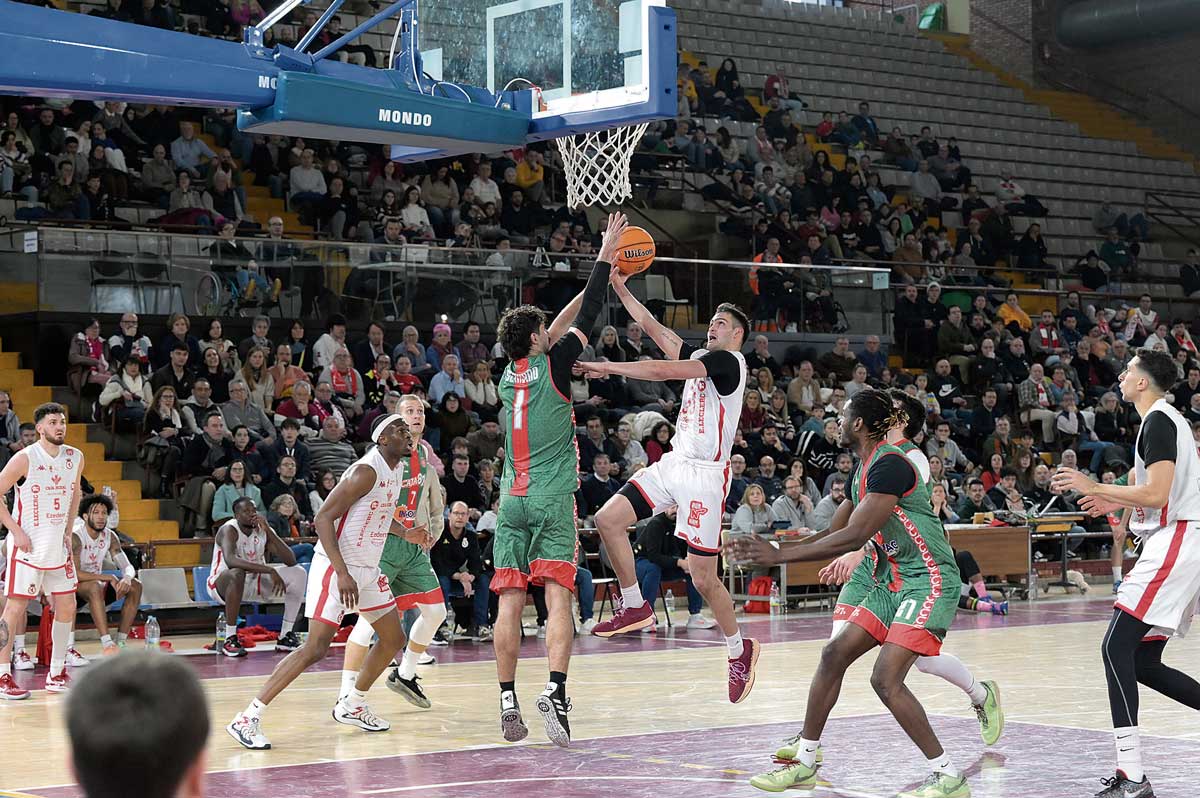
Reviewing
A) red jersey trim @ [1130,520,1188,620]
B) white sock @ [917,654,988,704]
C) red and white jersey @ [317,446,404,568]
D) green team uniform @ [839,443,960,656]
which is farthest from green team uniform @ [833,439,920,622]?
red and white jersey @ [317,446,404,568]

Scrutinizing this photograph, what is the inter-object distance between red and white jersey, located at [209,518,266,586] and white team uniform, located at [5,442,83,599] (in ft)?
8.89

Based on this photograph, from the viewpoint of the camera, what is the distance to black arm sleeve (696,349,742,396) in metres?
8.40

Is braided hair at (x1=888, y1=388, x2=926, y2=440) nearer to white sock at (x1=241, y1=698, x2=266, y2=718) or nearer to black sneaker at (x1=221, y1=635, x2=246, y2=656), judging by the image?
white sock at (x1=241, y1=698, x2=266, y2=718)

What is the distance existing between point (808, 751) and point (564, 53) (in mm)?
5193

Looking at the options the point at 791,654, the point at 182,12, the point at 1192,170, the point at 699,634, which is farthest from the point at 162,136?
the point at 1192,170

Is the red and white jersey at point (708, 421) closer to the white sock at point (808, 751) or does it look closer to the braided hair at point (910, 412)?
the braided hair at point (910, 412)

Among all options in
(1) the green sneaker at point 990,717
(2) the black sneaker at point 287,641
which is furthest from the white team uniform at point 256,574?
(1) the green sneaker at point 990,717

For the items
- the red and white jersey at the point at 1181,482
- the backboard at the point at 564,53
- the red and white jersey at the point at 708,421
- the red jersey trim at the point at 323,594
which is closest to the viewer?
the red and white jersey at the point at 1181,482

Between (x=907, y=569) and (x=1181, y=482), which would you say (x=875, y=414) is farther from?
(x=1181, y=482)

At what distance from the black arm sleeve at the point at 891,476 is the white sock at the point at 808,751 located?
1232 millimetres

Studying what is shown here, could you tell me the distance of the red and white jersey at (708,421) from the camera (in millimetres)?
8789

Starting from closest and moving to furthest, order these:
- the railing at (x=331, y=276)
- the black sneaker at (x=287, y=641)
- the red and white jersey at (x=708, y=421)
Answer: the red and white jersey at (x=708, y=421)
the black sneaker at (x=287, y=641)
the railing at (x=331, y=276)

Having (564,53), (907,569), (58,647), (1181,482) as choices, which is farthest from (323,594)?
(1181,482)

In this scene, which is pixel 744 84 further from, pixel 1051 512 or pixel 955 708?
pixel 955 708
